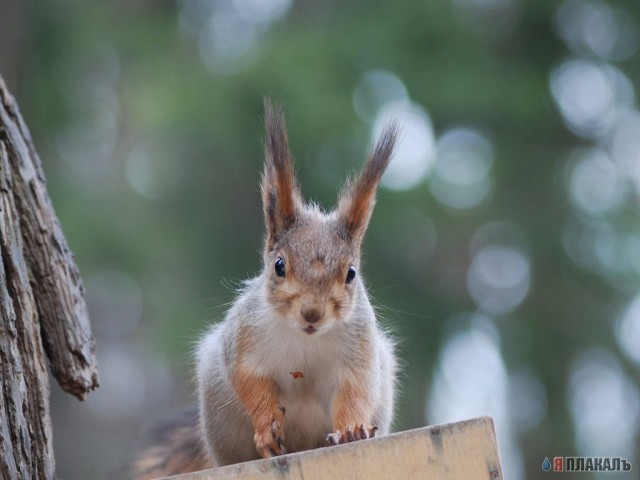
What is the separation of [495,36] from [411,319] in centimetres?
176

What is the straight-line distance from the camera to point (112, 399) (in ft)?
27.2

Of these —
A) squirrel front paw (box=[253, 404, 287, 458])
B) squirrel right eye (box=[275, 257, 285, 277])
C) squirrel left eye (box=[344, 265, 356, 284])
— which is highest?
squirrel right eye (box=[275, 257, 285, 277])

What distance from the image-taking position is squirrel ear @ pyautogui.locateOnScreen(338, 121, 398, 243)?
235 centimetres

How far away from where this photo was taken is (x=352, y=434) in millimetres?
2219

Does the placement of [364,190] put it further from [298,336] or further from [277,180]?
[298,336]

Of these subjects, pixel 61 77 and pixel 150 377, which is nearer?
pixel 61 77

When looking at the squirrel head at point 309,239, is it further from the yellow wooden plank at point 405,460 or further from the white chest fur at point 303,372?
the yellow wooden plank at point 405,460

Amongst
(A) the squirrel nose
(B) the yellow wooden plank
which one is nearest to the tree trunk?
(B) the yellow wooden plank

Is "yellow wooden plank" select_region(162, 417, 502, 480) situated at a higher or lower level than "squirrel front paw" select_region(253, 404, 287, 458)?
lower

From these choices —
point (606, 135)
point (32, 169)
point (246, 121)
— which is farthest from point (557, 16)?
point (32, 169)

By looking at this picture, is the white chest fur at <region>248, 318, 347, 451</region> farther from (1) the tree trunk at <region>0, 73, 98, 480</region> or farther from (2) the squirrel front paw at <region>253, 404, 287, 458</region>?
(1) the tree trunk at <region>0, 73, 98, 480</region>

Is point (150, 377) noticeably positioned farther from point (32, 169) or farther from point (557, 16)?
point (32, 169)

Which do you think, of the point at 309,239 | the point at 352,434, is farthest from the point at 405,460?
the point at 309,239

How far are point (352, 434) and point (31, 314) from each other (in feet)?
2.43
